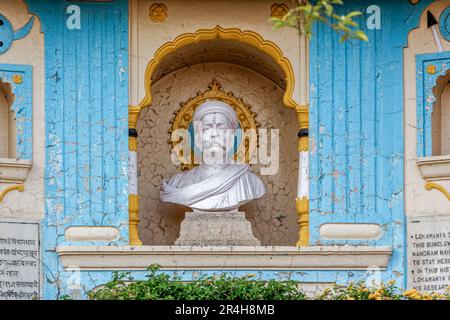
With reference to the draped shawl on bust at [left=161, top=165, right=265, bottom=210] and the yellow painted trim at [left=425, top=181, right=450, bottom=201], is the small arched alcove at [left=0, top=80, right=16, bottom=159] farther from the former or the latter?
the yellow painted trim at [left=425, top=181, right=450, bottom=201]

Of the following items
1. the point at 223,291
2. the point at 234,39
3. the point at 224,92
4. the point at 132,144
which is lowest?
the point at 223,291

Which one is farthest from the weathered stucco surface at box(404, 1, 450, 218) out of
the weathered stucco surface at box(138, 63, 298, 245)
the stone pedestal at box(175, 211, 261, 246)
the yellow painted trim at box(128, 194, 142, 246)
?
the yellow painted trim at box(128, 194, 142, 246)

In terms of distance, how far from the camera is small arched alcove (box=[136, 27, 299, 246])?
1967 cm

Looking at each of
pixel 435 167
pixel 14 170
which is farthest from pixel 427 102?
pixel 14 170

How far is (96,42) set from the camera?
19.1 metres

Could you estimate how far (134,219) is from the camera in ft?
62.3

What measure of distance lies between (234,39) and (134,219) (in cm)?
224

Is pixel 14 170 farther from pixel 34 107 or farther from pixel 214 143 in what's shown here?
pixel 214 143

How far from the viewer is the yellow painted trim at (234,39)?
19234 mm

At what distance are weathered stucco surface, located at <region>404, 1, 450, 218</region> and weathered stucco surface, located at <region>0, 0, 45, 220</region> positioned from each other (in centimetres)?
387
